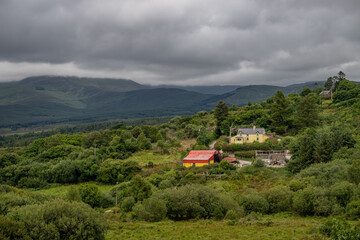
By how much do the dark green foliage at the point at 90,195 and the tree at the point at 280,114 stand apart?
37752 millimetres

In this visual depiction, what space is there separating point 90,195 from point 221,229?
1726 centimetres

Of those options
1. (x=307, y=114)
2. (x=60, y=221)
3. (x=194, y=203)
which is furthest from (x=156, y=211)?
→ (x=307, y=114)

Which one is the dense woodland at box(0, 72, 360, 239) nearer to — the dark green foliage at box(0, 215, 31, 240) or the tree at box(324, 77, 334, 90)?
the dark green foliage at box(0, 215, 31, 240)

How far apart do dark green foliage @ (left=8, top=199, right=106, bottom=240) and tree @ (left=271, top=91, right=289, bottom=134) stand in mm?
44516

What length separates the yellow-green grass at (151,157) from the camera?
48784mm

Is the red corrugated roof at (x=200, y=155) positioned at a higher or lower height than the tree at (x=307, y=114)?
lower

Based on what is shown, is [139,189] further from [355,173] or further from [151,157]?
[151,157]

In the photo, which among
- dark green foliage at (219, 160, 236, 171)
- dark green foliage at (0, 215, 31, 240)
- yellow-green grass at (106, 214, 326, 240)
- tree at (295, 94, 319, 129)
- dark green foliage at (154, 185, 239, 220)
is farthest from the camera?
tree at (295, 94, 319, 129)

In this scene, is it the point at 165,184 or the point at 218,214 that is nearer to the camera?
the point at 218,214

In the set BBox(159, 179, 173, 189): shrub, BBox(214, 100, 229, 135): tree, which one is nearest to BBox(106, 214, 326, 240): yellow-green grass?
BBox(159, 179, 173, 189): shrub

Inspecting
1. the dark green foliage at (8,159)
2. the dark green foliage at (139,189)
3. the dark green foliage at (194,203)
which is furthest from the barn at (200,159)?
the dark green foliage at (8,159)

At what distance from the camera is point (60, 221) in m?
15.7

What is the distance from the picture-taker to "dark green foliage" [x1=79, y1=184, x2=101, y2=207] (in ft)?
97.7

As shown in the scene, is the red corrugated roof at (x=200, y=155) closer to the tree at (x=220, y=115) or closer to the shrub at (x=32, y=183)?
the tree at (x=220, y=115)
